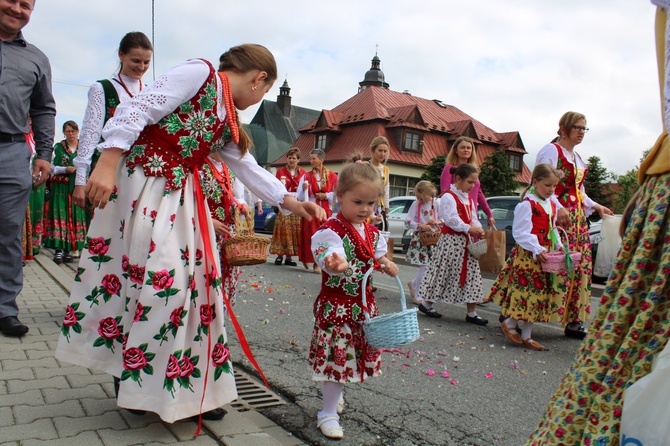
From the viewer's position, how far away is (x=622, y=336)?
2018 mm

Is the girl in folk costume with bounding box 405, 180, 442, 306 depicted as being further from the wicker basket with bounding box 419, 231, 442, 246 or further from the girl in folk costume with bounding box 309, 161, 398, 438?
the girl in folk costume with bounding box 309, 161, 398, 438

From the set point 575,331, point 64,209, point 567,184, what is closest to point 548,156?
point 567,184

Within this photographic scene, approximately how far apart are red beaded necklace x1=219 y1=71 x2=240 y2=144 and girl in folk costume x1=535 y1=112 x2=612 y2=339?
3.65 m

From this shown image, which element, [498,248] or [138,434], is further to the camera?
[498,248]

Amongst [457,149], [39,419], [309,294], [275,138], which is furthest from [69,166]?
[275,138]

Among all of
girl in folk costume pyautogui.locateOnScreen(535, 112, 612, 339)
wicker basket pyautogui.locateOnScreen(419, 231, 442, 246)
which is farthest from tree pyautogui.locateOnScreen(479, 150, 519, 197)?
girl in folk costume pyautogui.locateOnScreen(535, 112, 612, 339)

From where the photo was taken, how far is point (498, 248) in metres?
8.23

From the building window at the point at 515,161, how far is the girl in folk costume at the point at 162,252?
49506 millimetres

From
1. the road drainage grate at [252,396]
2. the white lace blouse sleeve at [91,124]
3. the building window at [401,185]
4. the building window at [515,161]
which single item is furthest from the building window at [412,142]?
the road drainage grate at [252,396]

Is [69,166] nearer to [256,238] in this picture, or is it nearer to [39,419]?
[256,238]

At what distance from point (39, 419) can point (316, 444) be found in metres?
1.28

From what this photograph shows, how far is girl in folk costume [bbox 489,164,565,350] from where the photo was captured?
564 cm

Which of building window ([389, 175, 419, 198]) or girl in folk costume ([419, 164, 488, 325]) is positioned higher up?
building window ([389, 175, 419, 198])

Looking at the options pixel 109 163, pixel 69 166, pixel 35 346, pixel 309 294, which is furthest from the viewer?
pixel 69 166
